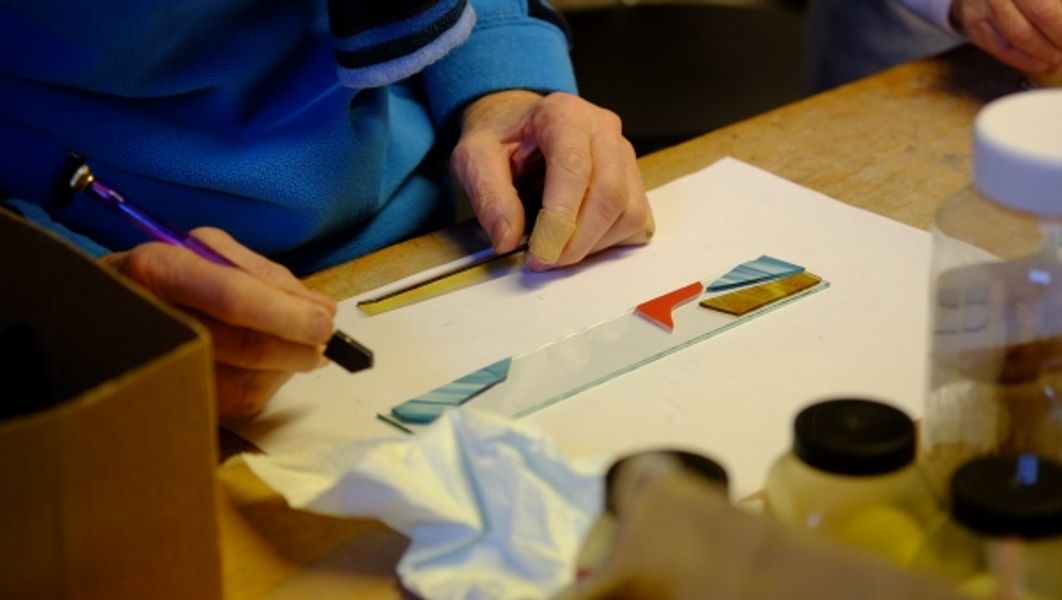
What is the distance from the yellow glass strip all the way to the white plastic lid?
0.41 m

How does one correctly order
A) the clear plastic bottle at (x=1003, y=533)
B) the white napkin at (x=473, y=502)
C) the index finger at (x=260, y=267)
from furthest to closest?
the index finger at (x=260, y=267) → the white napkin at (x=473, y=502) → the clear plastic bottle at (x=1003, y=533)

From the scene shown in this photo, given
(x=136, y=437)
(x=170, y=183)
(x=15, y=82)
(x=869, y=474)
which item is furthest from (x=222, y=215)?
(x=869, y=474)

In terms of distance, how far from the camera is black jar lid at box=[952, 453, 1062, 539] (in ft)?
1.49

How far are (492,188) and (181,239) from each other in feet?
0.82

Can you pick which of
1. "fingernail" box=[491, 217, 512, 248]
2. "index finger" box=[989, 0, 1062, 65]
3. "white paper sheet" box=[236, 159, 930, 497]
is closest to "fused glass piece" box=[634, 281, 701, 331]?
"white paper sheet" box=[236, 159, 930, 497]

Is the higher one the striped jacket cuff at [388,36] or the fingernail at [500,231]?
the striped jacket cuff at [388,36]

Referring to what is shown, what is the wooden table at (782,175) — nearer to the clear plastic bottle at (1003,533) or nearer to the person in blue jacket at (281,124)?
the person in blue jacket at (281,124)

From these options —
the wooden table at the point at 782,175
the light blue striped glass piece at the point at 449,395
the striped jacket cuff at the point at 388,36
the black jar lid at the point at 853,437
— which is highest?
the striped jacket cuff at the point at 388,36

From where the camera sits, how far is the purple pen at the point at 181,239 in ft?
2.29

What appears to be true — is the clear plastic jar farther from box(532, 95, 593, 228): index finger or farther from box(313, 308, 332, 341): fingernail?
box(532, 95, 593, 228): index finger

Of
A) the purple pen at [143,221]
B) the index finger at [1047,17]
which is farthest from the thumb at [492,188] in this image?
the index finger at [1047,17]

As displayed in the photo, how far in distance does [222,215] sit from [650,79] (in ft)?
2.36

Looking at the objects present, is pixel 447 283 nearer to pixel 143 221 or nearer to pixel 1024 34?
pixel 143 221

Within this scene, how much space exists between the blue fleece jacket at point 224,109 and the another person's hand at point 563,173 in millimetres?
76
